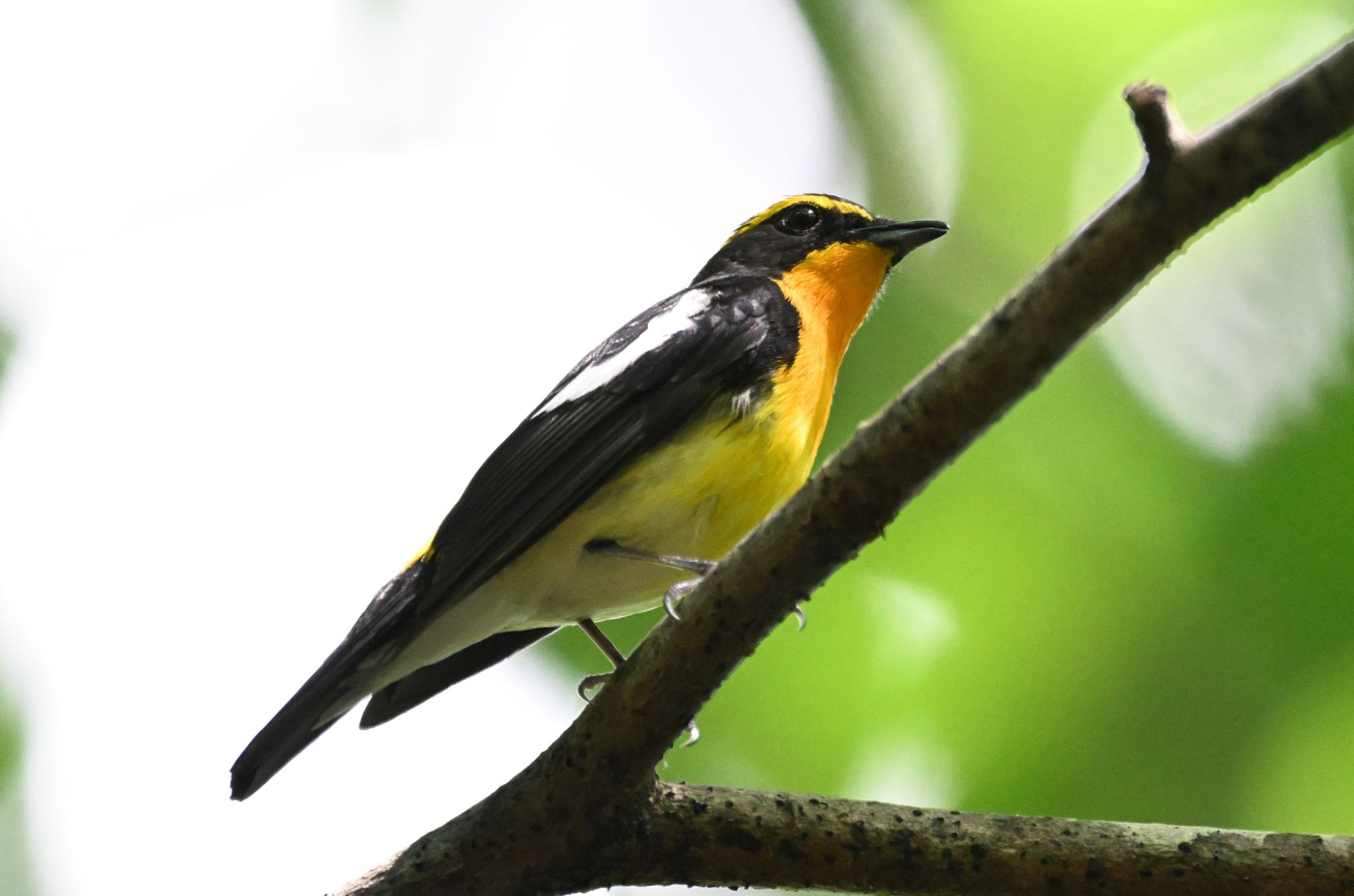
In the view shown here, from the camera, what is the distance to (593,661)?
4.45 meters

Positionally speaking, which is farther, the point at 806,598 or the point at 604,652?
the point at 604,652

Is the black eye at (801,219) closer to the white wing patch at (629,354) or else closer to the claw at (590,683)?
the white wing patch at (629,354)

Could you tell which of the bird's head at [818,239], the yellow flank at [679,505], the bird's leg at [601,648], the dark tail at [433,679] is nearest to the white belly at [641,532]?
the yellow flank at [679,505]

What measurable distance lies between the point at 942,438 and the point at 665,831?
3.58 feet

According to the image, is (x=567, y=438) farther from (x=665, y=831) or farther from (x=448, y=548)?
(x=665, y=831)

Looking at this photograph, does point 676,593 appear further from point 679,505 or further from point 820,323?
point 820,323

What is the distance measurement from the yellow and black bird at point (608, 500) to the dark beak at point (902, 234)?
0.59 metres

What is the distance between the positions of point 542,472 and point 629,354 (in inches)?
17.7

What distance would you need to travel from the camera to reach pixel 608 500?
10.9 ft

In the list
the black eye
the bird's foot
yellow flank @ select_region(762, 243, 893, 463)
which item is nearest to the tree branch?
the bird's foot

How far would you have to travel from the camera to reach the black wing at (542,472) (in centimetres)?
322

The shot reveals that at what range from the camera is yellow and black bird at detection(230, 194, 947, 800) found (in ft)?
10.7

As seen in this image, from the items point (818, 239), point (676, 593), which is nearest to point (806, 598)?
point (676, 593)

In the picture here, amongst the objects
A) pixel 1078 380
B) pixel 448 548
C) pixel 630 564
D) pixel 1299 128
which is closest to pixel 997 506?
pixel 1078 380
